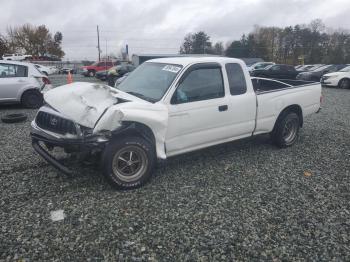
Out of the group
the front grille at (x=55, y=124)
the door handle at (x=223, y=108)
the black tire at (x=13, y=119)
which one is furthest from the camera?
the black tire at (x=13, y=119)

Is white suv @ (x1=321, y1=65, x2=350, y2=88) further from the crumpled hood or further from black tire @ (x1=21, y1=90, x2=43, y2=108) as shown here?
the crumpled hood

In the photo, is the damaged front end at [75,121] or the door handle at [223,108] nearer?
the damaged front end at [75,121]

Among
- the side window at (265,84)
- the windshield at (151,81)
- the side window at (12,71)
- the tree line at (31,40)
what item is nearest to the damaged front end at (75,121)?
the windshield at (151,81)

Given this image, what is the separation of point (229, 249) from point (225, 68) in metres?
2.98

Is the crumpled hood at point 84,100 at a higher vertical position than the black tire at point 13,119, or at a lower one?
higher

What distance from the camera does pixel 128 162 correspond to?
4.07 meters

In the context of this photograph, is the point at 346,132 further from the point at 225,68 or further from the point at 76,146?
the point at 76,146

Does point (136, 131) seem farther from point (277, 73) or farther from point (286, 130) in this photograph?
point (277, 73)

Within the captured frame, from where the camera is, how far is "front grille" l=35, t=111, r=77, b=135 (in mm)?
3841

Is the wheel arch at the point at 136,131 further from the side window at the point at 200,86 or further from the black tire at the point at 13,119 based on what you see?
the black tire at the point at 13,119

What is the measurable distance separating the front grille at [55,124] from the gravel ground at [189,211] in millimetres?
807

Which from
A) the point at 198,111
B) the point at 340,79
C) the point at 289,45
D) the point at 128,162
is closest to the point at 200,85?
the point at 198,111

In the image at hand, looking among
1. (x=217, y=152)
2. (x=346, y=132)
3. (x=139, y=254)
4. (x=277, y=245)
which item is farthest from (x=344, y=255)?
(x=346, y=132)

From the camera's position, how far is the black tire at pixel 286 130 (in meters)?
5.85
